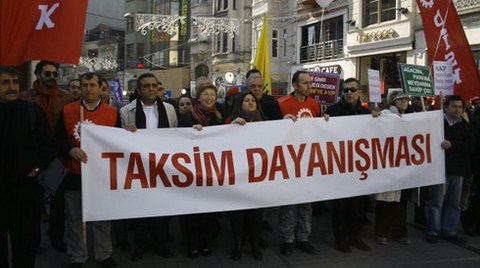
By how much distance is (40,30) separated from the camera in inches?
161

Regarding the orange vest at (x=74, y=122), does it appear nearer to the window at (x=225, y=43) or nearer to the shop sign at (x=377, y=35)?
the shop sign at (x=377, y=35)

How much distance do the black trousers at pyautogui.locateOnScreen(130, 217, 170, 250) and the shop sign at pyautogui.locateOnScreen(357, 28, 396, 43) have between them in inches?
660

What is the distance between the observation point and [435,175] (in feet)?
18.4

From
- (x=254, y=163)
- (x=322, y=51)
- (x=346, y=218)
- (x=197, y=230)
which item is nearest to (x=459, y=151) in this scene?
(x=346, y=218)

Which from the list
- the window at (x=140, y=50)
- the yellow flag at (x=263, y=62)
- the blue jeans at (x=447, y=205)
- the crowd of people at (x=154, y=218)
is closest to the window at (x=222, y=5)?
the window at (x=140, y=50)

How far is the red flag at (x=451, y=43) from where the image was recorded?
6000 mm

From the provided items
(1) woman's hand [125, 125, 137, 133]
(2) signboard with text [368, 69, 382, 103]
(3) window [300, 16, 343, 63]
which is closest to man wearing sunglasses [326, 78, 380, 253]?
(2) signboard with text [368, 69, 382, 103]

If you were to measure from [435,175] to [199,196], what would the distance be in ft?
9.38

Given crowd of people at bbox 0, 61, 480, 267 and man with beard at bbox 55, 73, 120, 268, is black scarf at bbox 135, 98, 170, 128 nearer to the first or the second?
crowd of people at bbox 0, 61, 480, 267

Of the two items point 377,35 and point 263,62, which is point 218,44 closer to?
point 377,35

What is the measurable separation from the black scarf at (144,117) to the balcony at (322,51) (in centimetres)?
1978

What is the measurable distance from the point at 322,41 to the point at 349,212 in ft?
68.7

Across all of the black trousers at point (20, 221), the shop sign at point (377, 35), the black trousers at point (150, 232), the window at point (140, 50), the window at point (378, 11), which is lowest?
the black trousers at point (150, 232)

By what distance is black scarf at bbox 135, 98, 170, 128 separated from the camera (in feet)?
16.1
